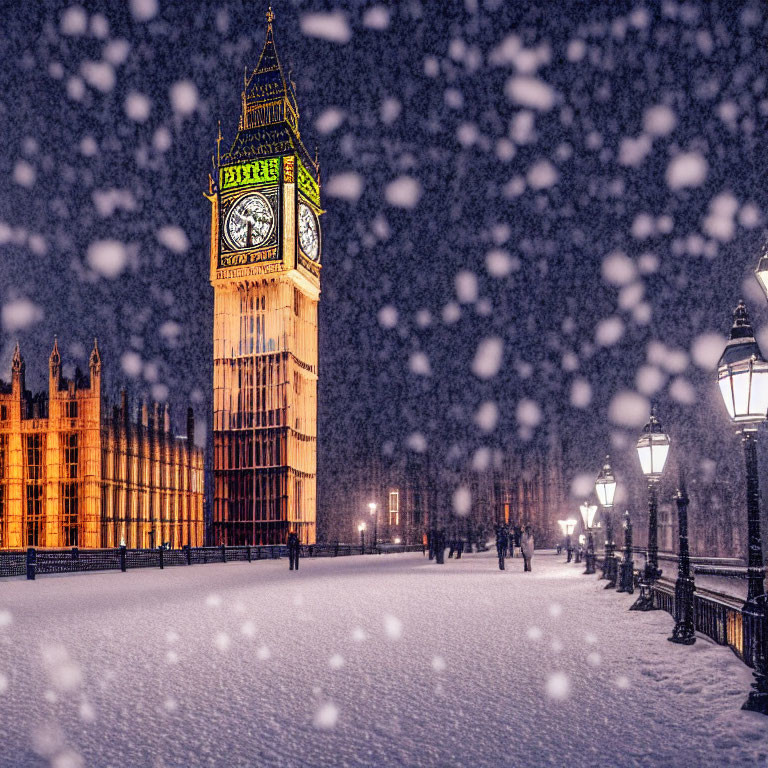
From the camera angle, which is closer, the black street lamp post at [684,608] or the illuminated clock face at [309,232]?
the black street lamp post at [684,608]

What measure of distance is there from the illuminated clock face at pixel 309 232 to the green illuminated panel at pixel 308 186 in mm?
1708

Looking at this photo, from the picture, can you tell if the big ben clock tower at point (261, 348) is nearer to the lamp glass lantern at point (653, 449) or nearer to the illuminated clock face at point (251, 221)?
the illuminated clock face at point (251, 221)

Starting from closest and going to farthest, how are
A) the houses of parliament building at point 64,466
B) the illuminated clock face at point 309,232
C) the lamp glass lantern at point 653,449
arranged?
the lamp glass lantern at point 653,449 < the houses of parliament building at point 64,466 < the illuminated clock face at point 309,232

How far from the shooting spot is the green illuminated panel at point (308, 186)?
88031 millimetres

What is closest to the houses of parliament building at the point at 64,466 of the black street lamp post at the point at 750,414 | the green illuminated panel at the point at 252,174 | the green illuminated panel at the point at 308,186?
the green illuminated panel at the point at 252,174

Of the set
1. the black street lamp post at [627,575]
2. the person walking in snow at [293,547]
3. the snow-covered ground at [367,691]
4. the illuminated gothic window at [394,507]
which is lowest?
the illuminated gothic window at [394,507]

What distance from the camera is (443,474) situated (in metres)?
112

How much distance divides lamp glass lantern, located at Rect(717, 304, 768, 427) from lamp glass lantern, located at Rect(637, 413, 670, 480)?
177 inches

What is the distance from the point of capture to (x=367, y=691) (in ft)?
24.3

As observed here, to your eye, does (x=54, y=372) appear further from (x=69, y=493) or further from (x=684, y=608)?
(x=684, y=608)

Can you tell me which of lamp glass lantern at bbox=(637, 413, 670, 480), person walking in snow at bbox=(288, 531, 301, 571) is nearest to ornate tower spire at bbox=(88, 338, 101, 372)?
person walking in snow at bbox=(288, 531, 301, 571)

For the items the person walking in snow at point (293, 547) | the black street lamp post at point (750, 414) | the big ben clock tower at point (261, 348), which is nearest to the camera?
the black street lamp post at point (750, 414)

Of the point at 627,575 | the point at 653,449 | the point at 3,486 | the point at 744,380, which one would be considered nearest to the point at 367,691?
the point at 744,380

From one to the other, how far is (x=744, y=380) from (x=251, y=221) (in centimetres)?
8033
